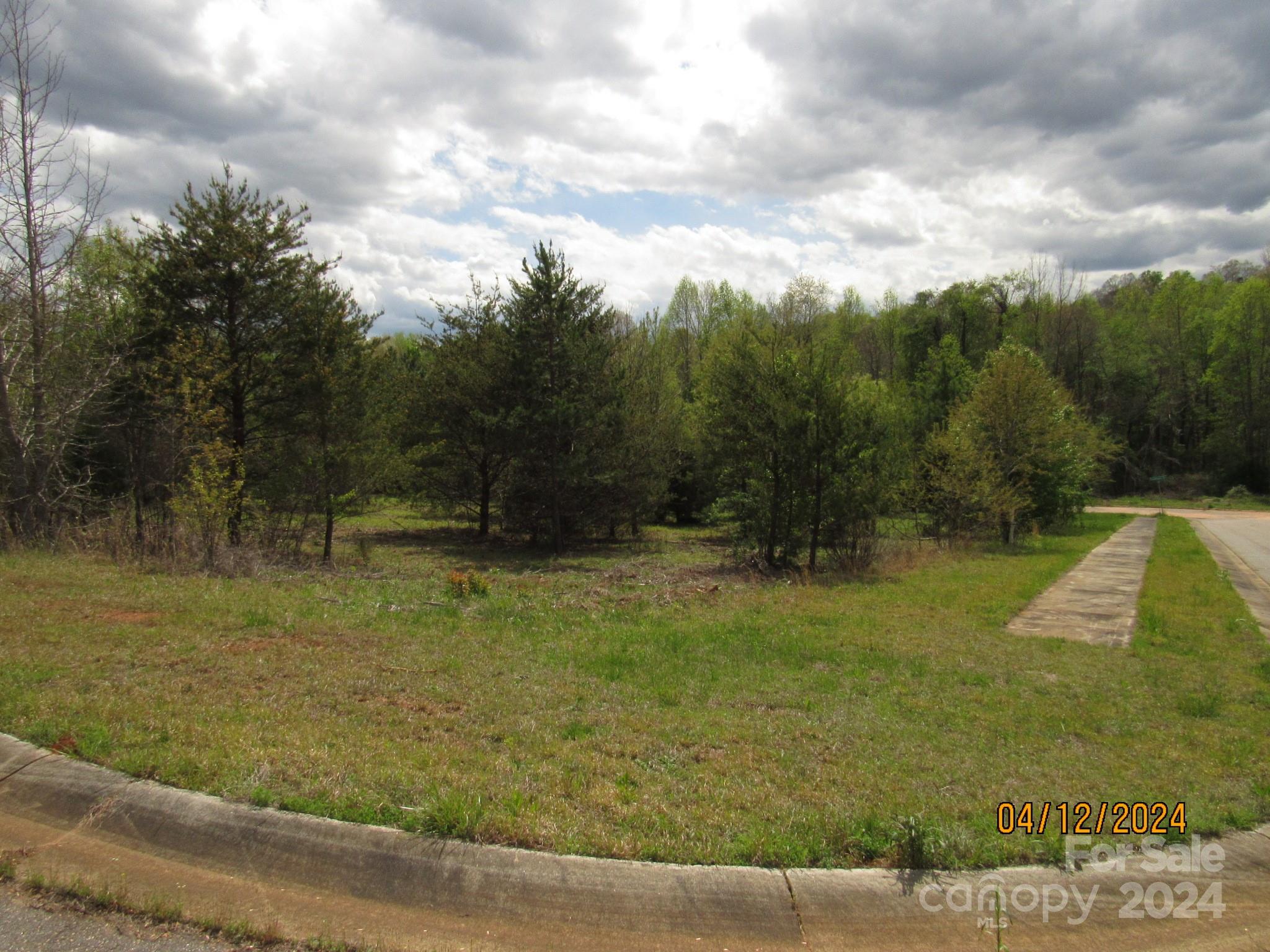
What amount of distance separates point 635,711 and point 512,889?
119 inches

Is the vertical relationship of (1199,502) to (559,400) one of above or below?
below

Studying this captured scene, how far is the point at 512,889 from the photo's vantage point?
3.34 meters

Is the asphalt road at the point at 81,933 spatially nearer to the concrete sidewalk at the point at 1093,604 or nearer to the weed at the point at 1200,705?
the weed at the point at 1200,705

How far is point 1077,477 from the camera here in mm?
30703

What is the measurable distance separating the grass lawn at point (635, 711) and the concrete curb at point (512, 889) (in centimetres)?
17

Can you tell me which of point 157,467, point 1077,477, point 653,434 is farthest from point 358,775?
point 1077,477

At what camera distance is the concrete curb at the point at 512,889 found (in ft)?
10.4

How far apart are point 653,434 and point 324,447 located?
40.0 feet

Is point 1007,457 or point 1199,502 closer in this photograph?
point 1007,457

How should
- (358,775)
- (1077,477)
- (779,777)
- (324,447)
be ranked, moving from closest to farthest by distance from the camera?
(358,775) → (779,777) → (324,447) → (1077,477)

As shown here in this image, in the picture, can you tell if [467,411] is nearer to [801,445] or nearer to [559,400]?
[559,400]

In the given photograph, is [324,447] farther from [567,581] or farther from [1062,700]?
[1062,700]

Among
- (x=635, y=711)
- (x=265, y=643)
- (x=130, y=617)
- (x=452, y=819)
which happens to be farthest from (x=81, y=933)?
(x=130, y=617)

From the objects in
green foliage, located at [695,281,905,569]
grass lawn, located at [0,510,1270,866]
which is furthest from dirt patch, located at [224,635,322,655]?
green foliage, located at [695,281,905,569]
